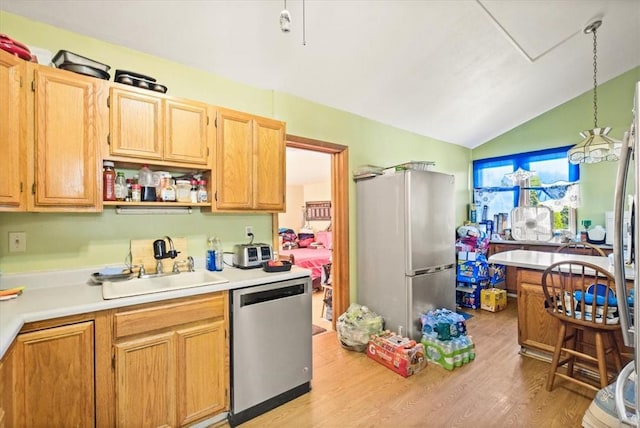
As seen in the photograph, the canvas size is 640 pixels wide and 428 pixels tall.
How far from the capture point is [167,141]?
6.54 ft

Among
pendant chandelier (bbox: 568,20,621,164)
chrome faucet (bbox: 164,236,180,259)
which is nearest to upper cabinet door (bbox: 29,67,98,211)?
chrome faucet (bbox: 164,236,180,259)

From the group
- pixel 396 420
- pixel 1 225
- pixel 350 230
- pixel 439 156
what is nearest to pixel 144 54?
pixel 1 225

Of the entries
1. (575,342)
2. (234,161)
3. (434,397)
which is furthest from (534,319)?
(234,161)

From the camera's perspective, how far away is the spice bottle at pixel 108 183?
1853mm

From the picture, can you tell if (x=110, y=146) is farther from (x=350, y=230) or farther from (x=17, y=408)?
(x=350, y=230)

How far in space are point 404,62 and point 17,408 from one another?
11.3 feet

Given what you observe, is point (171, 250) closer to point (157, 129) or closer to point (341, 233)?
point (157, 129)

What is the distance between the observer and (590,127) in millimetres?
4227

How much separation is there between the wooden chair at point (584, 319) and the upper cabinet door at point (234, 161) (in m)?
2.30

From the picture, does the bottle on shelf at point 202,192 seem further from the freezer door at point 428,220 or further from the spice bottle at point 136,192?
the freezer door at point 428,220

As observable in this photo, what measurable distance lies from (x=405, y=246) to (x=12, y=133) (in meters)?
2.85

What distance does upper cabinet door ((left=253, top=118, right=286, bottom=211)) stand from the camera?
7.86 feet

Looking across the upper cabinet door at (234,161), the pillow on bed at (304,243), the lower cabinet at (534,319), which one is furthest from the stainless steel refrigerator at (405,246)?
the pillow on bed at (304,243)

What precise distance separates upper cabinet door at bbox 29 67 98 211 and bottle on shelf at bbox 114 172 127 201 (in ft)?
0.55
